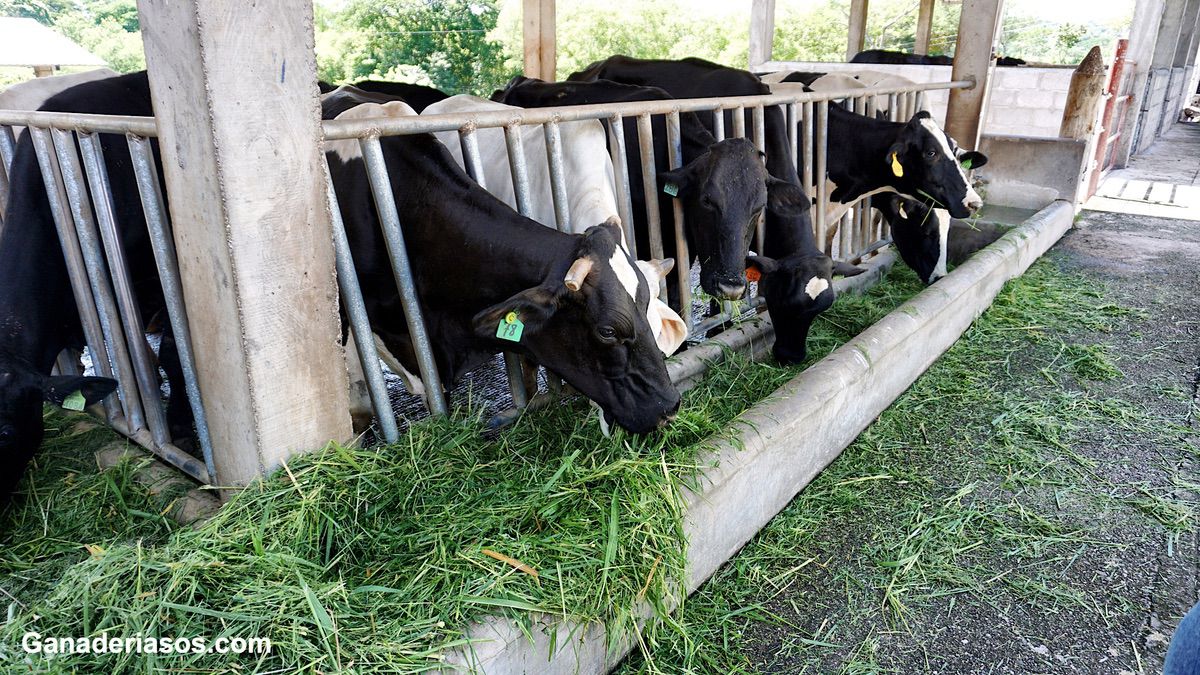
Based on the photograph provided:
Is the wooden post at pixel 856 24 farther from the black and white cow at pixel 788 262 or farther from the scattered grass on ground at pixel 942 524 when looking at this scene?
the scattered grass on ground at pixel 942 524

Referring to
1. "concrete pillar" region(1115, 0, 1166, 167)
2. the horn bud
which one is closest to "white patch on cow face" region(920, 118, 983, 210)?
the horn bud


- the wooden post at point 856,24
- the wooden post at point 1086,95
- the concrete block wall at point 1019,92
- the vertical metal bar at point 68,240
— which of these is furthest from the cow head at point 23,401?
the wooden post at point 856,24

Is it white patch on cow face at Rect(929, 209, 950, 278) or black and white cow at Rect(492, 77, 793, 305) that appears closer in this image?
black and white cow at Rect(492, 77, 793, 305)

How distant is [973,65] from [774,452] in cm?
604

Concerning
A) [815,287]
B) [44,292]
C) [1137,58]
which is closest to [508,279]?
[44,292]

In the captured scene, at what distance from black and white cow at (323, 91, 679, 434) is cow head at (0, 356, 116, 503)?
115cm

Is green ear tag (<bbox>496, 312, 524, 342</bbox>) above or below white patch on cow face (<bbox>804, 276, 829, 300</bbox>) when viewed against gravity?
above

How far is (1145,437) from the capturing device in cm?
407

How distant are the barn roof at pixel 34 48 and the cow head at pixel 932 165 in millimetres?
7052

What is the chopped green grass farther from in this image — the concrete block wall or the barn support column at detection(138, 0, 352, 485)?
the concrete block wall

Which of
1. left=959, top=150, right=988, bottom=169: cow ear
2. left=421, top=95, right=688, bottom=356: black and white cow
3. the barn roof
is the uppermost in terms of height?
the barn roof

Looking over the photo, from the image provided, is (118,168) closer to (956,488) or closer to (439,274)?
(439,274)

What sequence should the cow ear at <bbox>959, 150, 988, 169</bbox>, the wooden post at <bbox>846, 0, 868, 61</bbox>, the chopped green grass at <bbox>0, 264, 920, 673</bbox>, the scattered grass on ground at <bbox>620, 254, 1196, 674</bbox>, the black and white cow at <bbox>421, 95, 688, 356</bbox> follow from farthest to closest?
the wooden post at <bbox>846, 0, 868, 61</bbox>
the cow ear at <bbox>959, 150, 988, 169</bbox>
the black and white cow at <bbox>421, 95, 688, 356</bbox>
the scattered grass on ground at <bbox>620, 254, 1196, 674</bbox>
the chopped green grass at <bbox>0, 264, 920, 673</bbox>

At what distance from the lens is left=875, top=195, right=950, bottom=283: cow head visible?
6133 millimetres
